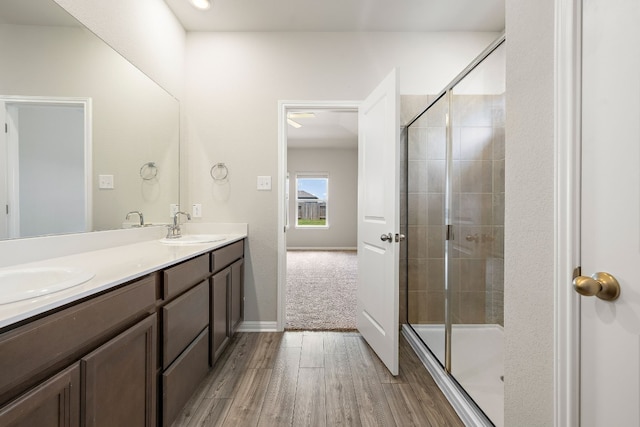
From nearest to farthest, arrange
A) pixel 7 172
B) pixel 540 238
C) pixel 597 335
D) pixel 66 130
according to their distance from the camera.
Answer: pixel 597 335 < pixel 540 238 < pixel 7 172 < pixel 66 130

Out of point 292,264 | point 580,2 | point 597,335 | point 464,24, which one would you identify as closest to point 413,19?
point 464,24

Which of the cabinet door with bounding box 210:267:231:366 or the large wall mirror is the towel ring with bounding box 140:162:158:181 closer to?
the large wall mirror

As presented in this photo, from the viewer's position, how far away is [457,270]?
1.96m

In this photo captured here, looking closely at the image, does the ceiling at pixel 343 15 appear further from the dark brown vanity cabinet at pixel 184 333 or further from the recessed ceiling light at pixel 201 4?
the dark brown vanity cabinet at pixel 184 333

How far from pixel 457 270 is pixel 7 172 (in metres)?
2.37

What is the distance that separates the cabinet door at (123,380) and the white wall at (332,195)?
20.0ft

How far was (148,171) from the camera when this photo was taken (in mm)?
2014

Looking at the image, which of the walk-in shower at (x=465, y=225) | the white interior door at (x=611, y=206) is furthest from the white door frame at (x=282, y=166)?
the white interior door at (x=611, y=206)

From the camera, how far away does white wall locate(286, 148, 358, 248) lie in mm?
7234

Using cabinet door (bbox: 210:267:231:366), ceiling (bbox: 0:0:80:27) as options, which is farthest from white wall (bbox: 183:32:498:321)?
ceiling (bbox: 0:0:80:27)

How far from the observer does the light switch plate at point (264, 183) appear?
97.7 inches

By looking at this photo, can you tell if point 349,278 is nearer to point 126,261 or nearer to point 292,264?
point 292,264

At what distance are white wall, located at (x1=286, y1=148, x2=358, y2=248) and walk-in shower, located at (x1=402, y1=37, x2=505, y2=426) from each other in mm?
4944

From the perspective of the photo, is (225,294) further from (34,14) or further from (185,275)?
(34,14)
